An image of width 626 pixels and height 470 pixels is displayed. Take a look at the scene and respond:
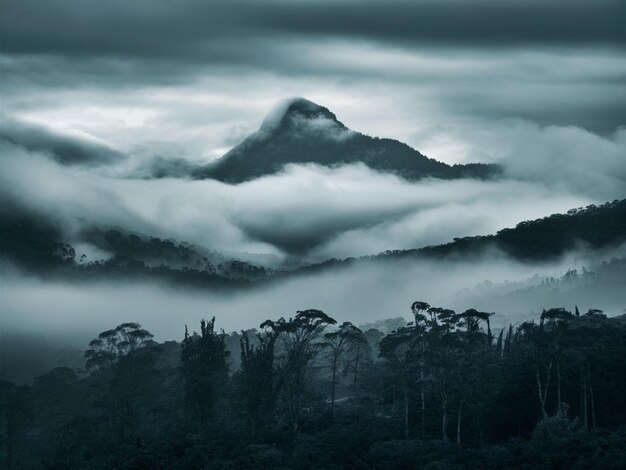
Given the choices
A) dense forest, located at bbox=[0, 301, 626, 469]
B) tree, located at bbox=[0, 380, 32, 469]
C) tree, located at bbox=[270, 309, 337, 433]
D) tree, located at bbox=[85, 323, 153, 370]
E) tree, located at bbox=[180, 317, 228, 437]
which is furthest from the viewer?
tree, located at bbox=[85, 323, 153, 370]

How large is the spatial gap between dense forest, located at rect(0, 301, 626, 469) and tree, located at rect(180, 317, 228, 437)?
0.56 ft

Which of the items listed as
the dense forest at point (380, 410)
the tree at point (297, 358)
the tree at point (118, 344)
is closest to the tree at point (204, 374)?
the dense forest at point (380, 410)

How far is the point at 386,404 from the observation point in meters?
107

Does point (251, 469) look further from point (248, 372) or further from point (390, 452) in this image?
point (248, 372)

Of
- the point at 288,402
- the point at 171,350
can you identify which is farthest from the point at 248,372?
the point at 171,350

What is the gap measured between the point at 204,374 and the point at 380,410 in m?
19.4

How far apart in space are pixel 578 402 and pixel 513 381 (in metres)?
7.10

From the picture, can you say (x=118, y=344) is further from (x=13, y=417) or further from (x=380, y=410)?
(x=380, y=410)

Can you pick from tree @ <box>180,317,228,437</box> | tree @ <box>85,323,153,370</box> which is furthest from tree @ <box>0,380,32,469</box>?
tree @ <box>180,317,228,437</box>

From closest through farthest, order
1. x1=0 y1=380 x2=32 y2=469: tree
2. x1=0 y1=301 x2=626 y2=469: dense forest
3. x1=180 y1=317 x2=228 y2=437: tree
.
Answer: x1=0 y1=301 x2=626 y2=469: dense forest
x1=180 y1=317 x2=228 y2=437: tree
x1=0 y1=380 x2=32 y2=469: tree

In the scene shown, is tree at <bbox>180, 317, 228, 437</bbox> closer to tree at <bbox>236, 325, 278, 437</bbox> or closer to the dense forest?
the dense forest

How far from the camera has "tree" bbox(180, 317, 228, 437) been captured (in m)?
107

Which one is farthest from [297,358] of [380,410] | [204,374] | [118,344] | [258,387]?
[118,344]

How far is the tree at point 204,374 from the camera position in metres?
107
